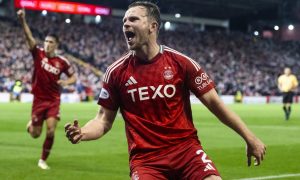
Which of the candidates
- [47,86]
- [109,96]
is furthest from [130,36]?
[47,86]

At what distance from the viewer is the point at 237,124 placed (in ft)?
17.1

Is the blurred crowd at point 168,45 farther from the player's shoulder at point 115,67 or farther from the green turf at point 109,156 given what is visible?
the player's shoulder at point 115,67

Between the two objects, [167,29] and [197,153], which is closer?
[197,153]

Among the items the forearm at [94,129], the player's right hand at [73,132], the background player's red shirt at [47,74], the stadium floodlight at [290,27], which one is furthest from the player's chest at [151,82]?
the stadium floodlight at [290,27]

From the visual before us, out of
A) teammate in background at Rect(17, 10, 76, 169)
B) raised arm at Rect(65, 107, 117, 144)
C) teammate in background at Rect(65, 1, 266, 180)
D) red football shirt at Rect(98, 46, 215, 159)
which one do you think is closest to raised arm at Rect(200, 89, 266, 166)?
teammate in background at Rect(65, 1, 266, 180)

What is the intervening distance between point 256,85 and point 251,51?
11339 mm

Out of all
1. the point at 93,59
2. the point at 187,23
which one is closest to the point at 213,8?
the point at 187,23

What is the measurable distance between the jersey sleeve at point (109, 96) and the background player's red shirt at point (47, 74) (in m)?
6.32

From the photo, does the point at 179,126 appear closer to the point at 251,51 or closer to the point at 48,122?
the point at 48,122

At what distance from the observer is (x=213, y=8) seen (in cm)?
6800

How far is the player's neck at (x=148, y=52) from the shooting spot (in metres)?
5.31

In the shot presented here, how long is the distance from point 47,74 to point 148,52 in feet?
22.1

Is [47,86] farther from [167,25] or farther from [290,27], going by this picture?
[290,27]

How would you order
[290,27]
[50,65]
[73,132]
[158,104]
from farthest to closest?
[290,27] → [50,65] → [158,104] → [73,132]
